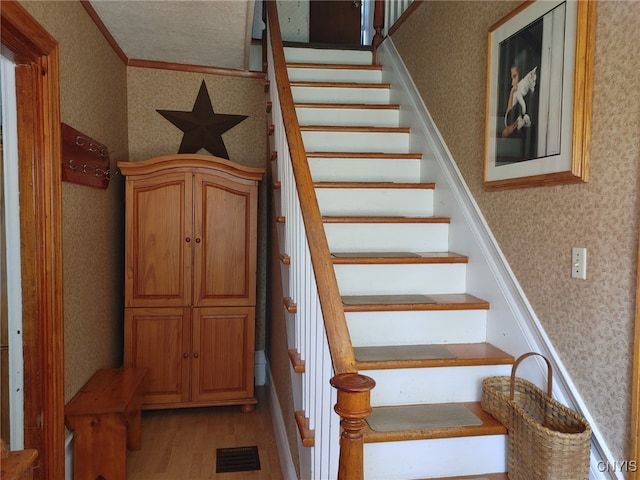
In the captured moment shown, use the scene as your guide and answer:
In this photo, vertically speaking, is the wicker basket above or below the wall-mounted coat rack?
below

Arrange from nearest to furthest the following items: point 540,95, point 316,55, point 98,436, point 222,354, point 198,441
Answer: point 540,95, point 98,436, point 198,441, point 222,354, point 316,55

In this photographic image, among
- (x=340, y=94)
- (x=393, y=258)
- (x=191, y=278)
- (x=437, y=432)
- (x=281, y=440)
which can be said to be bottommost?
(x=281, y=440)

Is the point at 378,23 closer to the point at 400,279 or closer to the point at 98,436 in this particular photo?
the point at 400,279

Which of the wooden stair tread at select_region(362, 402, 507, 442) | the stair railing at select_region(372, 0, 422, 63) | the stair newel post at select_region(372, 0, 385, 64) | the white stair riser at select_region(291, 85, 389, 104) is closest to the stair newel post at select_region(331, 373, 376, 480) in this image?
the wooden stair tread at select_region(362, 402, 507, 442)

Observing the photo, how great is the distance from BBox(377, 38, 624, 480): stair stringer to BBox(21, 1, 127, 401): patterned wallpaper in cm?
201

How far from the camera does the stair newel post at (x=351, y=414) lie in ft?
3.73

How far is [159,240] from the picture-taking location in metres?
3.17

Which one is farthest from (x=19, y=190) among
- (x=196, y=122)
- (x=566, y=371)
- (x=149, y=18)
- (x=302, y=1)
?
(x=302, y=1)

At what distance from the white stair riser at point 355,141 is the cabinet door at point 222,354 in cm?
123

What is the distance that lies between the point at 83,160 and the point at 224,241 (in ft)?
3.45

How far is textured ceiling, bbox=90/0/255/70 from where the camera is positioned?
258cm

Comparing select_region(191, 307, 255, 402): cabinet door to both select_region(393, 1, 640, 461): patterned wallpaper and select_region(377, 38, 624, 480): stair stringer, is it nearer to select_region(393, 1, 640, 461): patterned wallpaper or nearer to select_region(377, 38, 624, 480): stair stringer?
select_region(377, 38, 624, 480): stair stringer

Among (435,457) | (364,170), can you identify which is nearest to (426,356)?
(435,457)

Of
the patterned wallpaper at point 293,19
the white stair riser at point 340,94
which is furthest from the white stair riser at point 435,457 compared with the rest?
the patterned wallpaper at point 293,19
